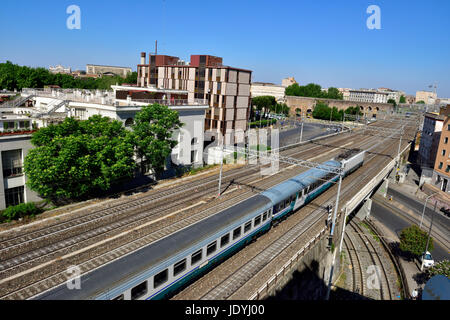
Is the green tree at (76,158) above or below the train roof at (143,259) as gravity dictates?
above

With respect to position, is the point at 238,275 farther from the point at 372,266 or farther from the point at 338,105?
the point at 338,105

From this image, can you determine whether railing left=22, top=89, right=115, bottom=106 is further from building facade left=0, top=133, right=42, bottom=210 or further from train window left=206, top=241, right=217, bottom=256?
train window left=206, top=241, right=217, bottom=256

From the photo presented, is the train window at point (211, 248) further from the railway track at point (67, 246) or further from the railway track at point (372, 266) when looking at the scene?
the railway track at point (372, 266)

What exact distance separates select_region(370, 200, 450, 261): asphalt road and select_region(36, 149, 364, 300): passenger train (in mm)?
22678

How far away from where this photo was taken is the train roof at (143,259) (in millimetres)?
13641

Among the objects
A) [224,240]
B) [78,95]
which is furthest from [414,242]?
[78,95]

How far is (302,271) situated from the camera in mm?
23625

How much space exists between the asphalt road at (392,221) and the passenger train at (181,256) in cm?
2268

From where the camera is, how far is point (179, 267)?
17781mm

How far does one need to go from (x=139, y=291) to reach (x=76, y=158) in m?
15.1

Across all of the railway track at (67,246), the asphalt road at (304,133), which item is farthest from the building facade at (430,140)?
Result: the railway track at (67,246)
